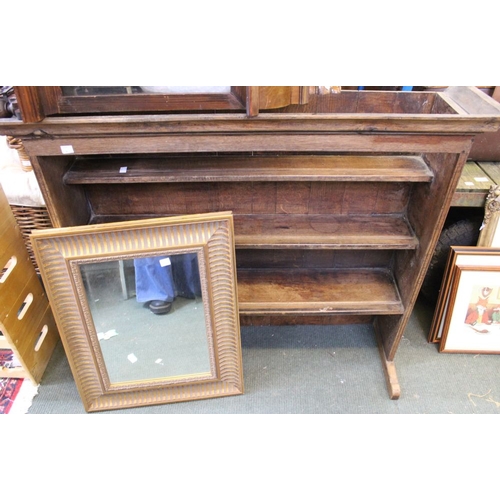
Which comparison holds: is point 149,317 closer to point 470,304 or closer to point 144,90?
point 144,90

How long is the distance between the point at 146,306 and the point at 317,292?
0.70 metres

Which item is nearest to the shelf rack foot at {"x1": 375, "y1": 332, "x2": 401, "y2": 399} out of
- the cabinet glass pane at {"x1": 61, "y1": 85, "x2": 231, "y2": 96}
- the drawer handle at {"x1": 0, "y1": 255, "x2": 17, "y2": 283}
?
the cabinet glass pane at {"x1": 61, "y1": 85, "x2": 231, "y2": 96}

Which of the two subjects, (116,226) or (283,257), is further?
(283,257)

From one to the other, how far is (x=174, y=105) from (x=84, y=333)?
2.89ft

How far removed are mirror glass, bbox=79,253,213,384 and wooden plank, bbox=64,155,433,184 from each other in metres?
0.28

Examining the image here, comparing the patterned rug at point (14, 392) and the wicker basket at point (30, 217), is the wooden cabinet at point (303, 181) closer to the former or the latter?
the wicker basket at point (30, 217)

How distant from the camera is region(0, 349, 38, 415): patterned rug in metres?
1.83

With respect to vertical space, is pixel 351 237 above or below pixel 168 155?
below

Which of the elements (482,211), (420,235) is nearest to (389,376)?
(420,235)

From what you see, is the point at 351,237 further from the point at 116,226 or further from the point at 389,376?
the point at 116,226

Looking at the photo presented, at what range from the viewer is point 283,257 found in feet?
6.50

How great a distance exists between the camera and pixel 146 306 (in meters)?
1.66

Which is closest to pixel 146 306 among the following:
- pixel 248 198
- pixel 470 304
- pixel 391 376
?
pixel 248 198

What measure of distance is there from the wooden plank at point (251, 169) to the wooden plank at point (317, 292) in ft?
1.76
